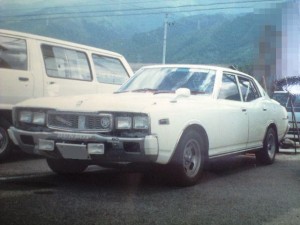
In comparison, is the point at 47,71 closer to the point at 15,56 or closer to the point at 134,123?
the point at 15,56

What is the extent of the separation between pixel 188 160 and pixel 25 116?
1.61 m

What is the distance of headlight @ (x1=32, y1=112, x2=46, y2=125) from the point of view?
14.0 ft

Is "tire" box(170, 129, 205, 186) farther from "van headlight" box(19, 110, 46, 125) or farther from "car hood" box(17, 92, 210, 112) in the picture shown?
"van headlight" box(19, 110, 46, 125)

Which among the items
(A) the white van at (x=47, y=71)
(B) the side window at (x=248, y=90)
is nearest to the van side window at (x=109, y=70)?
(A) the white van at (x=47, y=71)

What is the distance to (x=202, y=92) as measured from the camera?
5047 mm

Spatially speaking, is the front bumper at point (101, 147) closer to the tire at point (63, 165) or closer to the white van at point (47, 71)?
the tire at point (63, 165)

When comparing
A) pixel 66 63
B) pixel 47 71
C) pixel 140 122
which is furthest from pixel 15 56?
pixel 140 122

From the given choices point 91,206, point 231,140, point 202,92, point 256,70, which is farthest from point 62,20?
point 231,140

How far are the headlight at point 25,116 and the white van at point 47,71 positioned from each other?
0.59m

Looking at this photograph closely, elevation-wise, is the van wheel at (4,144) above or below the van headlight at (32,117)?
below

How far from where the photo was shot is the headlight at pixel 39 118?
4.27 meters

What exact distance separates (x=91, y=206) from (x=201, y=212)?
2.68 feet

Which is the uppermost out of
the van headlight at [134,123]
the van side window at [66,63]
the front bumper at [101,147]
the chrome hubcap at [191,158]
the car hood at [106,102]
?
the van side window at [66,63]

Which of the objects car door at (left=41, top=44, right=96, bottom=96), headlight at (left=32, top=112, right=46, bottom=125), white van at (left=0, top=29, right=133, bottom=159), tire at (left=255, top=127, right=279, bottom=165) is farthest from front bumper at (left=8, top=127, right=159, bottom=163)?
tire at (left=255, top=127, right=279, bottom=165)
